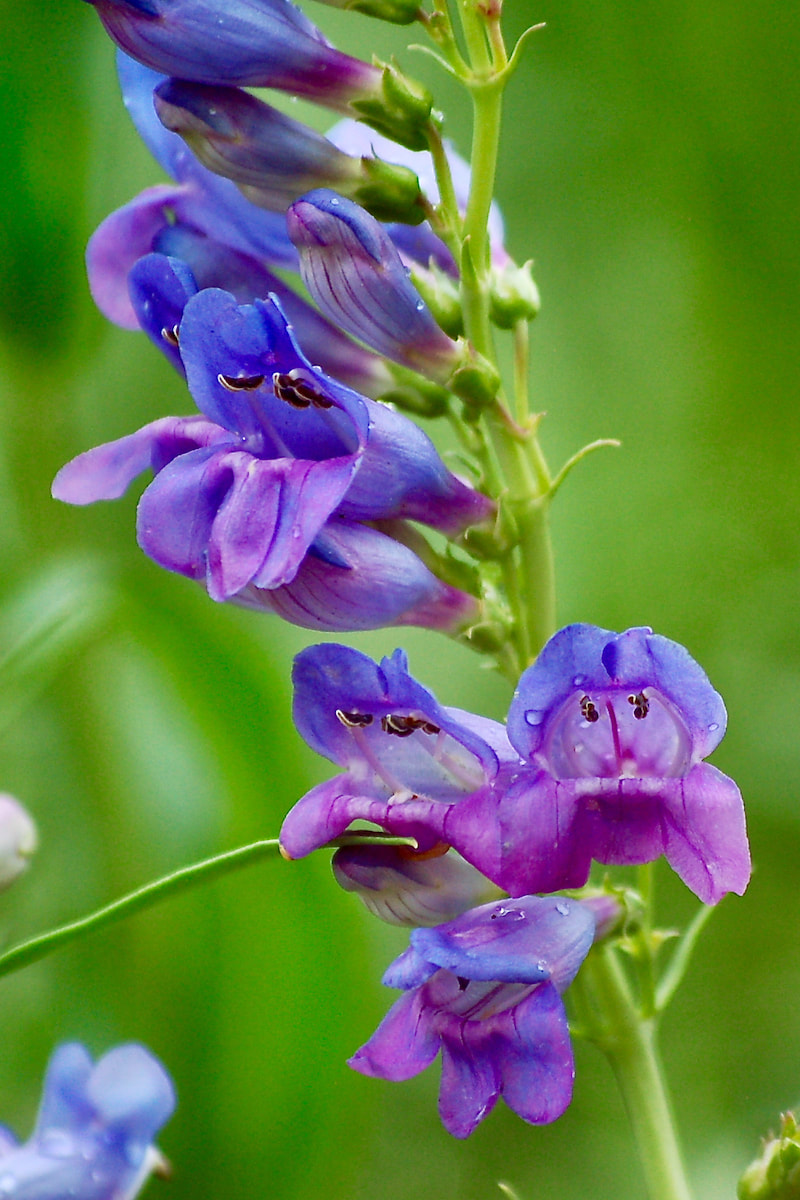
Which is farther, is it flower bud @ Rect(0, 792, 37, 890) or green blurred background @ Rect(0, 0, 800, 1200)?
green blurred background @ Rect(0, 0, 800, 1200)

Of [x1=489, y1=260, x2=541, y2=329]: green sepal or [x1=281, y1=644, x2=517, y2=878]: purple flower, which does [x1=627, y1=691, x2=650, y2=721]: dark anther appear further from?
[x1=489, y1=260, x2=541, y2=329]: green sepal

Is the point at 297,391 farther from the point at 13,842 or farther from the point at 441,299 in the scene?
the point at 13,842

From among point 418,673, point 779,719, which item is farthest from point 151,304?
point 779,719

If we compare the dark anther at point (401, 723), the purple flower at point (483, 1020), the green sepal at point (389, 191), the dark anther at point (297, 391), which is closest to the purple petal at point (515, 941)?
the purple flower at point (483, 1020)

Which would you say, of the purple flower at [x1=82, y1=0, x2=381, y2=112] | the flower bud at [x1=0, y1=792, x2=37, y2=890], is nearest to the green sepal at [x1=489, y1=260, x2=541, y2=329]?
the purple flower at [x1=82, y1=0, x2=381, y2=112]

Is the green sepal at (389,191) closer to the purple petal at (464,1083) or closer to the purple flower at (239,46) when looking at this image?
the purple flower at (239,46)

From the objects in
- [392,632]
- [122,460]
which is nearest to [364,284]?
[122,460]
